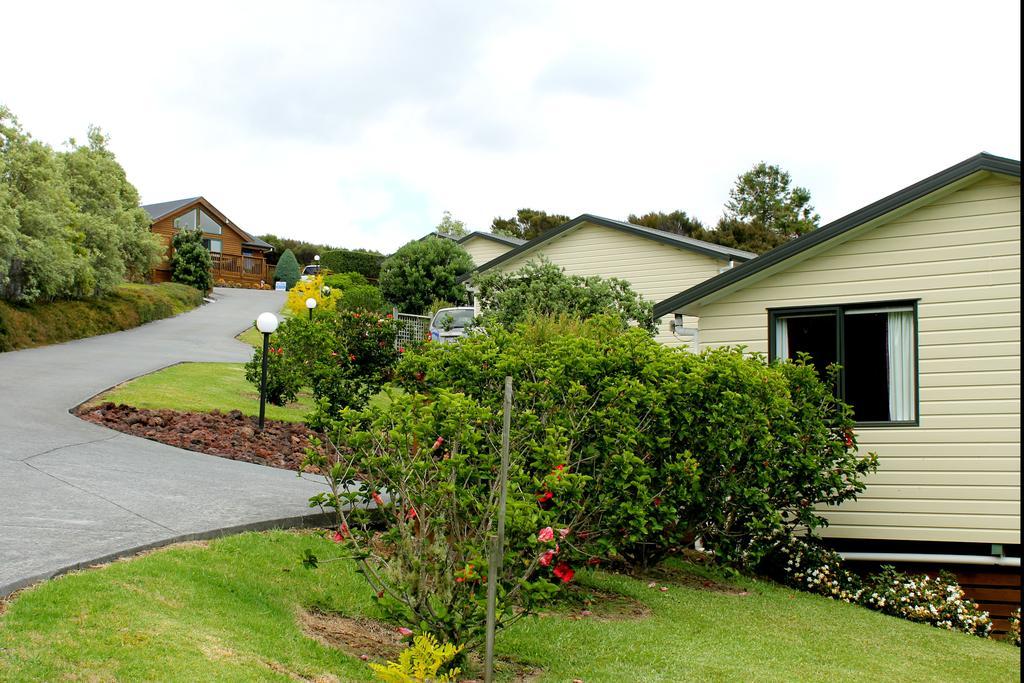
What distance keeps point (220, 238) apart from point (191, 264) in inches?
513

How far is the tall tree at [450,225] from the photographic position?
59897mm

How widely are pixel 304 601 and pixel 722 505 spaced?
451cm

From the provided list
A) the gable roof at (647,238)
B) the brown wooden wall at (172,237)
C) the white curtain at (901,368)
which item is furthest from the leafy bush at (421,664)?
the brown wooden wall at (172,237)

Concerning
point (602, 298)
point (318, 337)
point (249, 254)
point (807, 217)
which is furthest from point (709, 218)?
point (318, 337)

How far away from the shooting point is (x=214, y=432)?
42.1 ft

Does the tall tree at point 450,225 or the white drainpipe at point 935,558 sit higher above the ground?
the tall tree at point 450,225

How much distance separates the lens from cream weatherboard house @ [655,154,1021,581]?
409 inches

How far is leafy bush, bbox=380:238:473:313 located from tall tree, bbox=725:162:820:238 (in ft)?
113

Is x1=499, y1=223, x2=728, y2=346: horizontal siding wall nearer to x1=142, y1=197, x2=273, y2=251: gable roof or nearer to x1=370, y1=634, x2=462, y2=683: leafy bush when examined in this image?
x1=370, y1=634, x2=462, y2=683: leafy bush

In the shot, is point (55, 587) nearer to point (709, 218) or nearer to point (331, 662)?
point (331, 662)

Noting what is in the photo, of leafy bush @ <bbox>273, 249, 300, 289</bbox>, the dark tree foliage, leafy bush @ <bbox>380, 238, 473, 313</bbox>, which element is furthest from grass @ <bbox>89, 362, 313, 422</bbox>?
the dark tree foliage

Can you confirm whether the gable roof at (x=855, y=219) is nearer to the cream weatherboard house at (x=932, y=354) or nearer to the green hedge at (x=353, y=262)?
the cream weatherboard house at (x=932, y=354)

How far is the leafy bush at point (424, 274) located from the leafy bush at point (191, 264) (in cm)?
1666

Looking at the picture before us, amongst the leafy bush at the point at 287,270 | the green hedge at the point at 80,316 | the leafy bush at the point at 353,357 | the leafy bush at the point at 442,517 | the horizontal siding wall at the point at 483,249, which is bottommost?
the leafy bush at the point at 442,517
